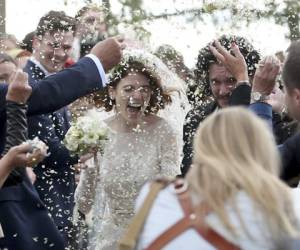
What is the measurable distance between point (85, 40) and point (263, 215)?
4.98 meters

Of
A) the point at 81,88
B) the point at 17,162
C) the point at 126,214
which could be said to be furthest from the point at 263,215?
the point at 126,214

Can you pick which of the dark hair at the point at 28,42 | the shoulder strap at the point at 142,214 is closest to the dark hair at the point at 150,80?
the dark hair at the point at 28,42

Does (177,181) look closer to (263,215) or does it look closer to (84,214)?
(263,215)

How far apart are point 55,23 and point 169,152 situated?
1474 millimetres

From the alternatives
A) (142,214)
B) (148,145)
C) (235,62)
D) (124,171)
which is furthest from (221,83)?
(142,214)

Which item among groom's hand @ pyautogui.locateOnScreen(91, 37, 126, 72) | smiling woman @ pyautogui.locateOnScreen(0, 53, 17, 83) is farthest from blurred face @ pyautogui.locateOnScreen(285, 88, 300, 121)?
smiling woman @ pyautogui.locateOnScreen(0, 53, 17, 83)

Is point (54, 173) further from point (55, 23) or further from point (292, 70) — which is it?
point (292, 70)

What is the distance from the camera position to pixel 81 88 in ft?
17.6

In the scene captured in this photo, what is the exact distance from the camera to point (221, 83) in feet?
19.5

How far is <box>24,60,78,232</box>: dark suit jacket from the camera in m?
6.53

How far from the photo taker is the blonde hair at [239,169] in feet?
10.3

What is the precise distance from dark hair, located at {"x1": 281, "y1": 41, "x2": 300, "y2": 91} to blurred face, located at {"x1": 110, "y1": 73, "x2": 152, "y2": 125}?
2.49 metres

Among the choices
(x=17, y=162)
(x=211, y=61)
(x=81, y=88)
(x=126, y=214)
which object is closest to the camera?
(x=17, y=162)

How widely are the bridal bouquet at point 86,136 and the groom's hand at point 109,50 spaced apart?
1.09 m
